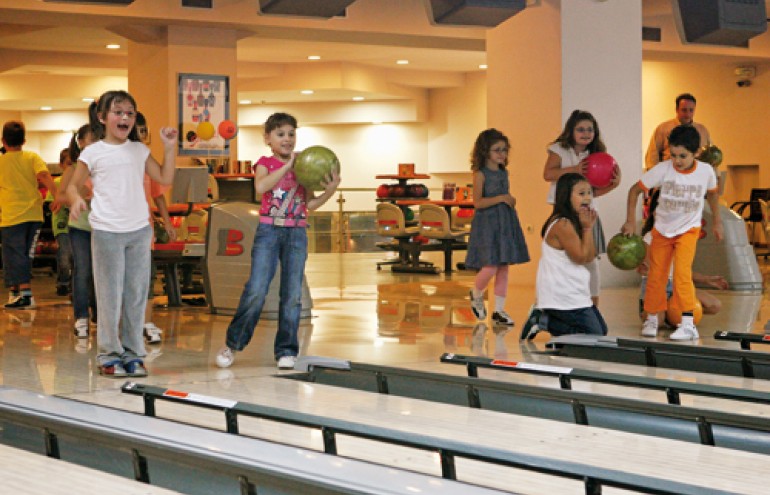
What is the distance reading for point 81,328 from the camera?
6.88 meters

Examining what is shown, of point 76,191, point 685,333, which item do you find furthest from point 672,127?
point 76,191

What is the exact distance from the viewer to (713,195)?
6.87m

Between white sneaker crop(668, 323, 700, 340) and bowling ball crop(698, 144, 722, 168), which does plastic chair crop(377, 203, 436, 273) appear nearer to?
bowling ball crop(698, 144, 722, 168)

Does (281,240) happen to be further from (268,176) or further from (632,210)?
(632,210)

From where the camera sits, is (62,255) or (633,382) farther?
(62,255)

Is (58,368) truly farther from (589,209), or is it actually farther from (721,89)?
(721,89)

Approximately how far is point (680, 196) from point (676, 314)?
2.53ft

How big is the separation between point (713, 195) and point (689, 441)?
3.26 meters

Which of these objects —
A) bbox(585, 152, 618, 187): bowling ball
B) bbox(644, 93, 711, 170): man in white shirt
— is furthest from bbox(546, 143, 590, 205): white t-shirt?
bbox(644, 93, 711, 170): man in white shirt

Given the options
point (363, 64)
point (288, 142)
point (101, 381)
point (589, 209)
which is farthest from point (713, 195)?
point (363, 64)

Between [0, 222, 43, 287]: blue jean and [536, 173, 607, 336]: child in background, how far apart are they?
180 inches

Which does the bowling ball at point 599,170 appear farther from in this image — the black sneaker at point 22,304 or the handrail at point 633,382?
the black sneaker at point 22,304

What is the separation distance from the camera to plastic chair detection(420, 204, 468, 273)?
1290 cm

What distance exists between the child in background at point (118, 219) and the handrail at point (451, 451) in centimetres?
109
